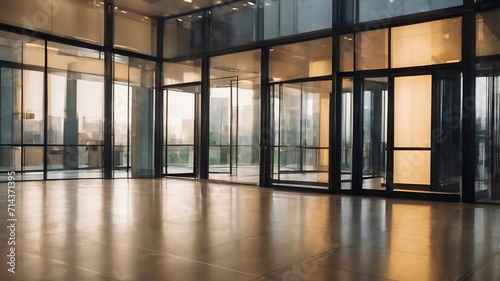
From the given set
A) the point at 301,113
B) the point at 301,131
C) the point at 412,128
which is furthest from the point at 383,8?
the point at 301,131

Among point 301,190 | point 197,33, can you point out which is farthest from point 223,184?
point 197,33

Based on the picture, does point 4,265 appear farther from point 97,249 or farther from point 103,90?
point 103,90

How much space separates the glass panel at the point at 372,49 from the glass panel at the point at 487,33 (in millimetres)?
1845

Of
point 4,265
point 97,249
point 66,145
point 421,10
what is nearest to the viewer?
point 4,265

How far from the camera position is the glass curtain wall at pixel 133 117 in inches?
559

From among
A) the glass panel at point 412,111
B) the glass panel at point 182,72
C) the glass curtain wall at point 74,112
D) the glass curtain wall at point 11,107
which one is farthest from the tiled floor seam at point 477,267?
the glass curtain wall at point 11,107

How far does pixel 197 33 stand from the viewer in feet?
45.5

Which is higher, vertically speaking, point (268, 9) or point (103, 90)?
point (268, 9)

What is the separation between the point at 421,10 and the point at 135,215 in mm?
7151

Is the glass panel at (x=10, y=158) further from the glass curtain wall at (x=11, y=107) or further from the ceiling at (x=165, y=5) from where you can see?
the ceiling at (x=165, y=5)

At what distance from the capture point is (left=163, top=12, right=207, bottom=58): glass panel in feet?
45.3

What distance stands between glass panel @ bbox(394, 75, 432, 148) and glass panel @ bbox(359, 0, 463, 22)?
1427mm

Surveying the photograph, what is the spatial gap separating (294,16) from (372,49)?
235 centimetres

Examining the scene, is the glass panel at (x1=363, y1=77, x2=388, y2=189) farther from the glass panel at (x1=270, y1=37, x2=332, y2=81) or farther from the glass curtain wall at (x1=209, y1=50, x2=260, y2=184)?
the glass curtain wall at (x1=209, y1=50, x2=260, y2=184)
